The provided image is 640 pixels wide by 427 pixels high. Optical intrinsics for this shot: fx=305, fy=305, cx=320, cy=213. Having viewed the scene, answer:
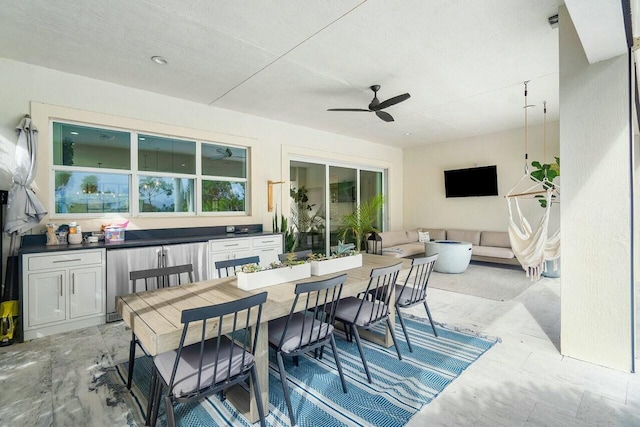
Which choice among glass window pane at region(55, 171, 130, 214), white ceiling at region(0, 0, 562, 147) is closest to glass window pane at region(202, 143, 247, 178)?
white ceiling at region(0, 0, 562, 147)

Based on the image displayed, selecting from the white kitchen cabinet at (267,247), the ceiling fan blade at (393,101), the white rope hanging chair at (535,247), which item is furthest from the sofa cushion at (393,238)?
the ceiling fan blade at (393,101)

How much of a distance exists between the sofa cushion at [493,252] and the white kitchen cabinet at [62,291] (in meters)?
6.31

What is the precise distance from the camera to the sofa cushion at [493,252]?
5.86 m

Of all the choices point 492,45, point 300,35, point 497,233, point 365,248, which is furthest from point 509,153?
point 300,35

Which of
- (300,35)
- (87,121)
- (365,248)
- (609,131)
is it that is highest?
(300,35)

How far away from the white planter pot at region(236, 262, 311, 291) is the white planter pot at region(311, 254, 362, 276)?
9 cm

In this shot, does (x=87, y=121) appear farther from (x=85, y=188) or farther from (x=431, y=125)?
(x=431, y=125)

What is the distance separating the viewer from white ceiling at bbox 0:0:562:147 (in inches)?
98.7

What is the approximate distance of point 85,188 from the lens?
3.85 meters

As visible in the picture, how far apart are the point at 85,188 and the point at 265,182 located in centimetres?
258

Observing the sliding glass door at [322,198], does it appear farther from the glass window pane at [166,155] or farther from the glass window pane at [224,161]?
the glass window pane at [166,155]

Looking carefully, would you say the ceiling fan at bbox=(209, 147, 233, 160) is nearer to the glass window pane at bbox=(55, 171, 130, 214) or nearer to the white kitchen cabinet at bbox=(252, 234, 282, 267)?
the glass window pane at bbox=(55, 171, 130, 214)

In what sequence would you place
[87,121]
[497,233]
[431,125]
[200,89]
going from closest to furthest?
[87,121]
[200,89]
[431,125]
[497,233]

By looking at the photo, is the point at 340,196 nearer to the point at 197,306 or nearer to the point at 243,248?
the point at 243,248
